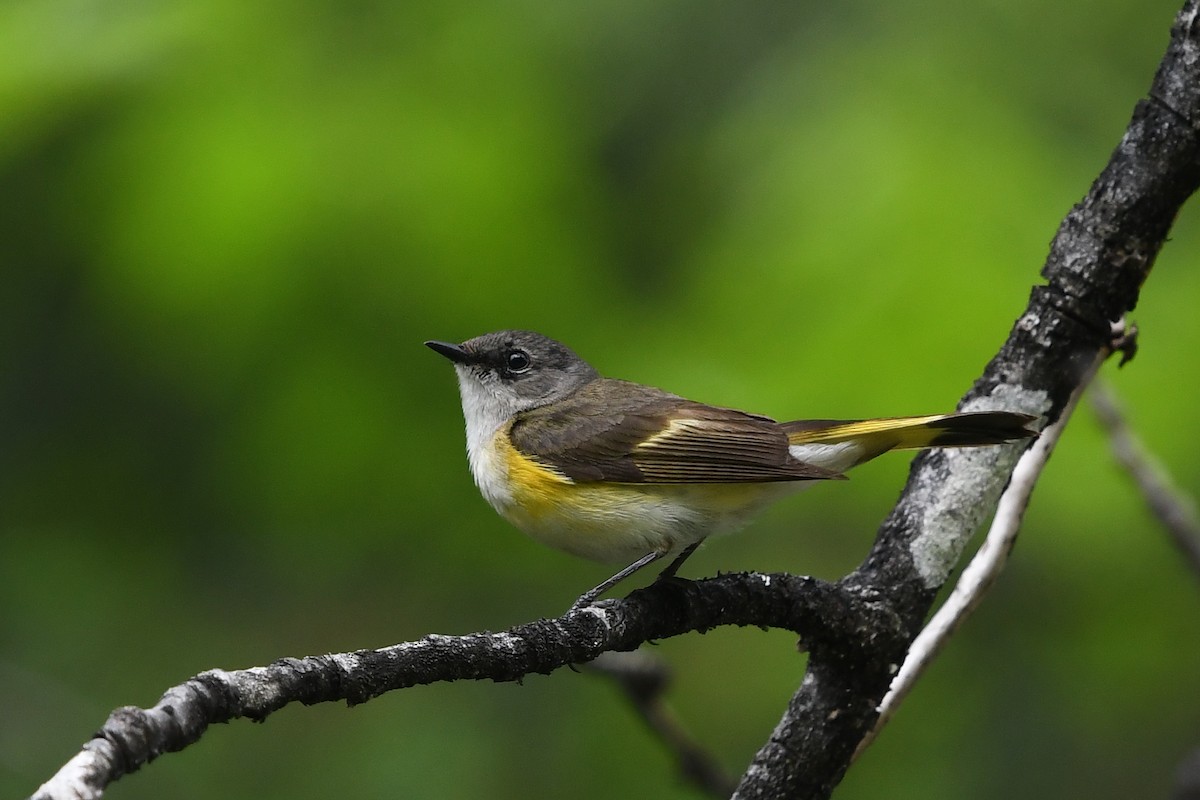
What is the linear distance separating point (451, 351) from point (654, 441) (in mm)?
846

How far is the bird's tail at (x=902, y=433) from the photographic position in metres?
2.95

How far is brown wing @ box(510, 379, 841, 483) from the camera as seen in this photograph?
334 centimetres

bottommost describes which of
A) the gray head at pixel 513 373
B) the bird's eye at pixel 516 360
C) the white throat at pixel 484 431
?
the white throat at pixel 484 431

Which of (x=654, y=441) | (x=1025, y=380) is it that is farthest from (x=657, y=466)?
(x=1025, y=380)

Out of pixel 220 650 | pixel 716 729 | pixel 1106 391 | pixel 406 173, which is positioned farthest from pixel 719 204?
pixel 220 650

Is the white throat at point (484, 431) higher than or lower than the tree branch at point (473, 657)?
higher

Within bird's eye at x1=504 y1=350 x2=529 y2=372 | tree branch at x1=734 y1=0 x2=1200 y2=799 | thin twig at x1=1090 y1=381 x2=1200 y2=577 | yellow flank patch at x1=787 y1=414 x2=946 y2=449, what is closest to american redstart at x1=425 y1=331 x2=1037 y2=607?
yellow flank patch at x1=787 y1=414 x2=946 y2=449

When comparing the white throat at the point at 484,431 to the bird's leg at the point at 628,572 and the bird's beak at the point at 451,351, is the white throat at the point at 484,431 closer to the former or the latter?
the bird's beak at the point at 451,351

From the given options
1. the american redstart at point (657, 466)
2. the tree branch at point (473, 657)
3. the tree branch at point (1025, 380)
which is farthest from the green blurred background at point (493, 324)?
the tree branch at point (473, 657)

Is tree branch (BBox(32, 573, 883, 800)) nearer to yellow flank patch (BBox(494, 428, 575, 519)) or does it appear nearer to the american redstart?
the american redstart

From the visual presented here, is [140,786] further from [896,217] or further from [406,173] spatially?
[896,217]

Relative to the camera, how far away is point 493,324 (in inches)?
162

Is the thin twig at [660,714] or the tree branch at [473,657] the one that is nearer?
the tree branch at [473,657]

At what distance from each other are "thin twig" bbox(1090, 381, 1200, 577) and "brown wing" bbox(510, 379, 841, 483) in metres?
1.03
